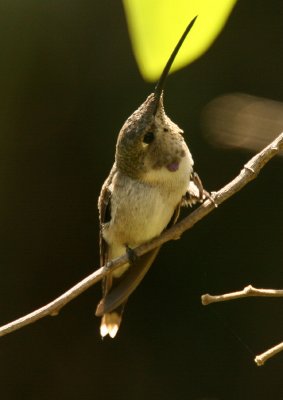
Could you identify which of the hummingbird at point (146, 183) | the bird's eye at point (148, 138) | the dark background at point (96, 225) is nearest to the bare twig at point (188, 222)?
the hummingbird at point (146, 183)

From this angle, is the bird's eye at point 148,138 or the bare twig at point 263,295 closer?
the bare twig at point 263,295

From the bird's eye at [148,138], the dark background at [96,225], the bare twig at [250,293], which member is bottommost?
the dark background at [96,225]

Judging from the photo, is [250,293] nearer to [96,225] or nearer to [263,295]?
[263,295]

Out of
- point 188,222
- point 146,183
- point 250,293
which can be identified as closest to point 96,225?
point 146,183

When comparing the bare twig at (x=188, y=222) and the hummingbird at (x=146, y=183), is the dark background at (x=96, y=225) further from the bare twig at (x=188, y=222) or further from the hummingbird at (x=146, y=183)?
the bare twig at (x=188, y=222)

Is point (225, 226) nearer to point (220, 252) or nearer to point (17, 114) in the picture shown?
point (220, 252)

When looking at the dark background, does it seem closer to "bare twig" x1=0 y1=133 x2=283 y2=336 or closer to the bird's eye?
the bird's eye

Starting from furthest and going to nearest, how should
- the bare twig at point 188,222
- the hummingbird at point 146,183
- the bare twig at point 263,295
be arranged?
the hummingbird at point 146,183
the bare twig at point 188,222
the bare twig at point 263,295
